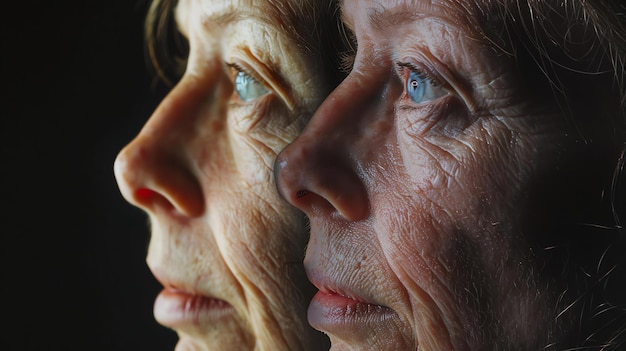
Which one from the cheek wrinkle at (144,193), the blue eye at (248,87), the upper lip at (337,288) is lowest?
the upper lip at (337,288)

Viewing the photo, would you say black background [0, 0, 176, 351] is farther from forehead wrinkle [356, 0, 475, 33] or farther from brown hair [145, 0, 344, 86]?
forehead wrinkle [356, 0, 475, 33]

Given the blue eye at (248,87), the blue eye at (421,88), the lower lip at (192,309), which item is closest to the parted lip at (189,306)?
the lower lip at (192,309)

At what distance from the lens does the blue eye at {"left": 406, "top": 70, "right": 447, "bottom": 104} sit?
49 cm

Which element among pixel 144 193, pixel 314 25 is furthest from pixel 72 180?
pixel 314 25

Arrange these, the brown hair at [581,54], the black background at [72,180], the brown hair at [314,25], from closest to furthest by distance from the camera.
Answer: the brown hair at [581,54] < the brown hair at [314,25] < the black background at [72,180]

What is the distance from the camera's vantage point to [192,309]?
0.68 metres

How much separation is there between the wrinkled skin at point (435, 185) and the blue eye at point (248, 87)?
0.44 ft

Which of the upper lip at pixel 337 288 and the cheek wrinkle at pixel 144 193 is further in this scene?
the cheek wrinkle at pixel 144 193

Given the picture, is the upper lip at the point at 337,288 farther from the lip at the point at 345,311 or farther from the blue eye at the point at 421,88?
the blue eye at the point at 421,88

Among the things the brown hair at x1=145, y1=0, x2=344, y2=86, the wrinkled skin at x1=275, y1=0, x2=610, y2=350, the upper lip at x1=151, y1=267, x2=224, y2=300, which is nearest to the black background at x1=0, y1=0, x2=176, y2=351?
the upper lip at x1=151, y1=267, x2=224, y2=300

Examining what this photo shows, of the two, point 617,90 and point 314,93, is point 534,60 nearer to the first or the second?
point 617,90

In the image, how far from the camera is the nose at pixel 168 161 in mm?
654

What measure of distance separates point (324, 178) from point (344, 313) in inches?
3.1

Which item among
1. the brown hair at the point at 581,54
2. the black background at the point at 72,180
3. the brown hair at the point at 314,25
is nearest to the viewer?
Result: the brown hair at the point at 581,54
